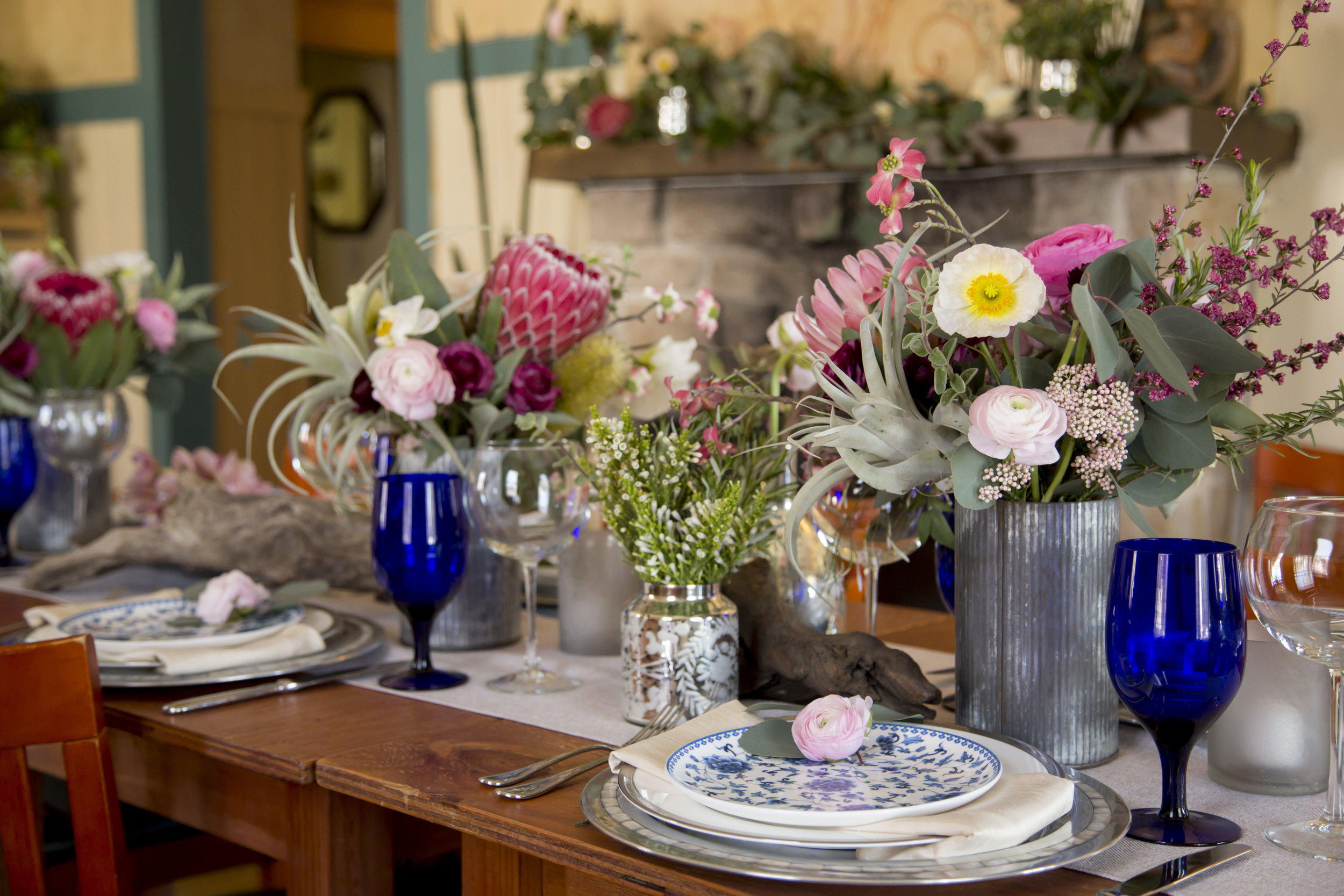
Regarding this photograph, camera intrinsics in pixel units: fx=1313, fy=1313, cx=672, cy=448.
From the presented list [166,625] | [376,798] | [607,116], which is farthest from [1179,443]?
[607,116]

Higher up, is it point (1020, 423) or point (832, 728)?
point (1020, 423)

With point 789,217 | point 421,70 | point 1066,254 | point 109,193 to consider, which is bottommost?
point 1066,254

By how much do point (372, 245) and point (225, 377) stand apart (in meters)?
2.20

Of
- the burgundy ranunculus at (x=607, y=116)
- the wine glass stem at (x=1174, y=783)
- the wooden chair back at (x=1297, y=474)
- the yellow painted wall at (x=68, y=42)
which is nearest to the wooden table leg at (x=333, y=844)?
the wine glass stem at (x=1174, y=783)

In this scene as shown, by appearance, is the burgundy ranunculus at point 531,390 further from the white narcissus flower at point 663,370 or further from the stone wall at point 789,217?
the stone wall at point 789,217

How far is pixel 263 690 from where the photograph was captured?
3.58 feet

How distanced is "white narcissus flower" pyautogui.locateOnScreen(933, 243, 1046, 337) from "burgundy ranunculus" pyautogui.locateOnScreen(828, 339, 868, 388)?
0.27 feet

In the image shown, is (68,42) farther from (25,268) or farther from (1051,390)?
(1051,390)

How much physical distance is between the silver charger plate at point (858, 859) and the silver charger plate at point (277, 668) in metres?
0.46

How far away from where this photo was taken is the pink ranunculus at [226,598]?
1.22 m

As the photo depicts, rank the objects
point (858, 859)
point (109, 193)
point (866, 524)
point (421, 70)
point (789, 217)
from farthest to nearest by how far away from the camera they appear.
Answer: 1. point (109, 193)
2. point (421, 70)
3. point (789, 217)
4. point (866, 524)
5. point (858, 859)

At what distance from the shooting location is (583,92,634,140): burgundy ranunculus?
3.12 m

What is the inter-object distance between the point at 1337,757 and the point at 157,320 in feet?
5.13

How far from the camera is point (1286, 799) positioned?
0.84 metres
